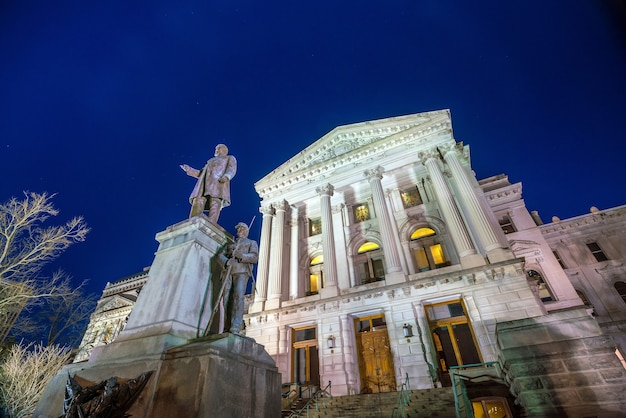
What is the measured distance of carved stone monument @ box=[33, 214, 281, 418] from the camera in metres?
3.19

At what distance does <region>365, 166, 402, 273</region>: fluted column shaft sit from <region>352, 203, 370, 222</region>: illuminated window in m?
1.85

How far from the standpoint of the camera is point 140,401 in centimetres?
322

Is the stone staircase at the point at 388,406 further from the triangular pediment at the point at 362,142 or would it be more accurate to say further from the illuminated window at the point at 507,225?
the illuminated window at the point at 507,225

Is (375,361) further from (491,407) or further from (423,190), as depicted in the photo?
(423,190)

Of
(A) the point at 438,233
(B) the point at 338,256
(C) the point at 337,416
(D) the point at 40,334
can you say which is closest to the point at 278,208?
(B) the point at 338,256

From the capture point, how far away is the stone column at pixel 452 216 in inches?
579

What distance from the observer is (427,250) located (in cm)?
1802

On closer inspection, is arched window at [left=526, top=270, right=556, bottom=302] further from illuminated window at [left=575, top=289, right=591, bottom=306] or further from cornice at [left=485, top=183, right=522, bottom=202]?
cornice at [left=485, top=183, right=522, bottom=202]

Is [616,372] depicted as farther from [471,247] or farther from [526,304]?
[471,247]

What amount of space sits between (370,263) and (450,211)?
5979mm

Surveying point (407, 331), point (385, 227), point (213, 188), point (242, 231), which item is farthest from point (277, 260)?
point (242, 231)

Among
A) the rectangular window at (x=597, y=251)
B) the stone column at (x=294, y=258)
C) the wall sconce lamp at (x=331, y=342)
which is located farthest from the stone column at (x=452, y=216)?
the rectangular window at (x=597, y=251)

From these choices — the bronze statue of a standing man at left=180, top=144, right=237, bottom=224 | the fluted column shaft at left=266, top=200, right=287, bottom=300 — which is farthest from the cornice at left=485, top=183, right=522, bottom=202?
the bronze statue of a standing man at left=180, top=144, right=237, bottom=224

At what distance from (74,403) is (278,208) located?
2063 centimetres
